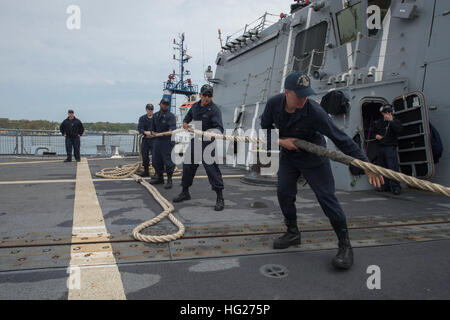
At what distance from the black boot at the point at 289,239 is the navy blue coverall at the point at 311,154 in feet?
0.90

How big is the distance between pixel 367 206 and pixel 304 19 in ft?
21.1

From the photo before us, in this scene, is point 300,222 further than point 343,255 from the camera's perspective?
Yes

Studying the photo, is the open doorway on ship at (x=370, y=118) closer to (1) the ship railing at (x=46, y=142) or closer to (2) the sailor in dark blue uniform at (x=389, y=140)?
(2) the sailor in dark blue uniform at (x=389, y=140)

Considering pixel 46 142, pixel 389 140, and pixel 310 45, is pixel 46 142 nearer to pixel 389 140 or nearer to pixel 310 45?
pixel 310 45

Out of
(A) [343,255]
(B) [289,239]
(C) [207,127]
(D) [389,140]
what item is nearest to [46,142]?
(C) [207,127]

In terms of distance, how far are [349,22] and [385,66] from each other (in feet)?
5.05

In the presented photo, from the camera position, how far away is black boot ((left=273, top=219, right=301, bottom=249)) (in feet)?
8.52

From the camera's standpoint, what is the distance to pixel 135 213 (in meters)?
3.68

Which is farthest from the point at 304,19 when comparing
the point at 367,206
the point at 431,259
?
the point at 431,259

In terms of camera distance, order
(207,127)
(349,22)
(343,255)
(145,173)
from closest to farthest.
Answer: (343,255)
(207,127)
(349,22)
(145,173)

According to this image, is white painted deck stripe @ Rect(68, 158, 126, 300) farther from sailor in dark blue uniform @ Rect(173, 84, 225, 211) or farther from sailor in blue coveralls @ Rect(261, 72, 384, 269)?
sailor in dark blue uniform @ Rect(173, 84, 225, 211)

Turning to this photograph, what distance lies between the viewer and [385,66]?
6059 mm

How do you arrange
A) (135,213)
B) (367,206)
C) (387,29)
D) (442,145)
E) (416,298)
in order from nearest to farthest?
(416,298) < (135,213) < (367,206) < (442,145) < (387,29)

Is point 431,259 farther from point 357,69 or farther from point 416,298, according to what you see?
point 357,69
